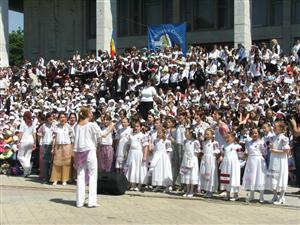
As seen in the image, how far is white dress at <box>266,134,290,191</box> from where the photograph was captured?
39.5ft

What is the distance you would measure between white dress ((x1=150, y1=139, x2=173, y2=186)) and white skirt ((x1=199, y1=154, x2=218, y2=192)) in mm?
950

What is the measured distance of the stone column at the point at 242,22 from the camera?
3009 cm

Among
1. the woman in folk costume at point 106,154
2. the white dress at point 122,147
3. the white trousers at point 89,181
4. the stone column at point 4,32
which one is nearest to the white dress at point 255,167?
the white trousers at point 89,181

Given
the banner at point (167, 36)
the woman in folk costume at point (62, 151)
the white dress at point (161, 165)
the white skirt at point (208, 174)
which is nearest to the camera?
the white skirt at point (208, 174)

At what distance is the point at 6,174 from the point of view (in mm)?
16938

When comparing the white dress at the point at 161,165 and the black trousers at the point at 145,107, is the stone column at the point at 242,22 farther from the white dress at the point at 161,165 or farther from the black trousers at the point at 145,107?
the white dress at the point at 161,165

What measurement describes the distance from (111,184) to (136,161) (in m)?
1.48

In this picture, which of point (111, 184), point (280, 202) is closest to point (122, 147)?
point (111, 184)

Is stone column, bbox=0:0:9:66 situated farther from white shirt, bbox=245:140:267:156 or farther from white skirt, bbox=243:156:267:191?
white skirt, bbox=243:156:267:191

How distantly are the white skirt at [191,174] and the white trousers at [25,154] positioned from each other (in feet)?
A: 16.8

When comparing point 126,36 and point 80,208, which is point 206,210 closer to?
point 80,208

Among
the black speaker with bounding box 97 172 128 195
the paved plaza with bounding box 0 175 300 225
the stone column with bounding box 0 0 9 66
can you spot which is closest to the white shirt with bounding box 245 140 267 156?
the paved plaza with bounding box 0 175 300 225

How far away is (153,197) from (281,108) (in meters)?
6.35

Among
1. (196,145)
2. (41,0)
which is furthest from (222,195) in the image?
(41,0)
